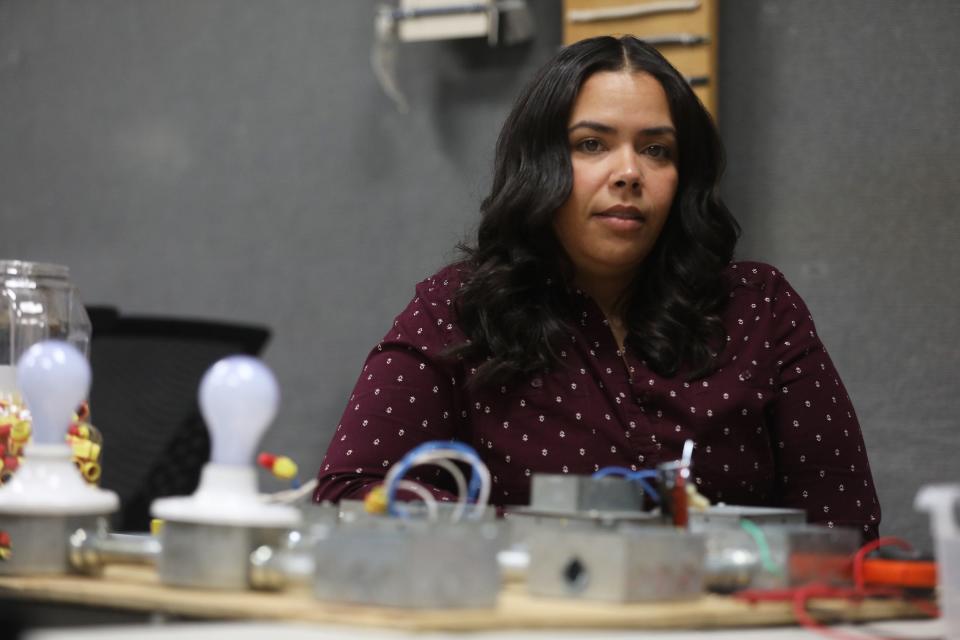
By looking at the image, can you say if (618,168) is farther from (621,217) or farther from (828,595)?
(828,595)

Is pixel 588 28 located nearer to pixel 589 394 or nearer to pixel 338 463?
pixel 589 394

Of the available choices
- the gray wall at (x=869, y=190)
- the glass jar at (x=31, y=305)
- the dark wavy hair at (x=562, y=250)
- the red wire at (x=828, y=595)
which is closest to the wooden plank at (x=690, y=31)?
the gray wall at (x=869, y=190)

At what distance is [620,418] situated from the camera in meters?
1.62

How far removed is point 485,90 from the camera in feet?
9.62

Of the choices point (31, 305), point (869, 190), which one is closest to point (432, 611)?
point (31, 305)

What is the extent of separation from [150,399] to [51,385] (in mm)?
1449

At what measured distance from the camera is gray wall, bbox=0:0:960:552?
2402 millimetres

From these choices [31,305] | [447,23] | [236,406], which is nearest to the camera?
[236,406]

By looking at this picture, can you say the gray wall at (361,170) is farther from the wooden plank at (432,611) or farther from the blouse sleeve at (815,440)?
the wooden plank at (432,611)

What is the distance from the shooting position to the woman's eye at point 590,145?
172 cm

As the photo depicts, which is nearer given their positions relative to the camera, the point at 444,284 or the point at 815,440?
the point at 815,440

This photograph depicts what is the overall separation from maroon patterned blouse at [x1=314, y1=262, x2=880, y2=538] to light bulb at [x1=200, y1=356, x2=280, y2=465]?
0.65 m

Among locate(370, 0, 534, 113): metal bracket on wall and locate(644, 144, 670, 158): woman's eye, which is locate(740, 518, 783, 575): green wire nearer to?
locate(644, 144, 670, 158): woman's eye

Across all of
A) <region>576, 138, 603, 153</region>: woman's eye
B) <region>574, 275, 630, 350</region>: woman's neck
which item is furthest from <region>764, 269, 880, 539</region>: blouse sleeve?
<region>576, 138, 603, 153</region>: woman's eye
